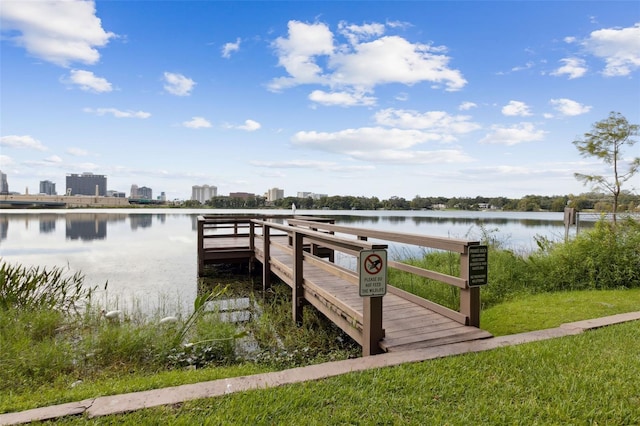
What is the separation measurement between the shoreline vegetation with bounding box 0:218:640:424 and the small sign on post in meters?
0.76

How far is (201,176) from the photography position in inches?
2530

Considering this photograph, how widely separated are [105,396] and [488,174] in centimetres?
3916

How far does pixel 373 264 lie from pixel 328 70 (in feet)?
47.9

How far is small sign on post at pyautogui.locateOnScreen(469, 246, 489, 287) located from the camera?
3742 millimetres

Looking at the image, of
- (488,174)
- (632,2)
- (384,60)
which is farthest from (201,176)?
(632,2)

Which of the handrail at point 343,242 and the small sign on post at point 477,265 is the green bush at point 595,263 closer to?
the small sign on post at point 477,265

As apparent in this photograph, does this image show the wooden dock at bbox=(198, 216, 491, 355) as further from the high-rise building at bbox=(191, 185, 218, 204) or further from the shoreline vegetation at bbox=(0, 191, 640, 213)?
the high-rise building at bbox=(191, 185, 218, 204)

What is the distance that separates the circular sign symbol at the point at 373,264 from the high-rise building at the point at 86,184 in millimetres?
97318

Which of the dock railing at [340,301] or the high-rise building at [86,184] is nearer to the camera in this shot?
the dock railing at [340,301]

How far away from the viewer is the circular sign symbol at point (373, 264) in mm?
3503

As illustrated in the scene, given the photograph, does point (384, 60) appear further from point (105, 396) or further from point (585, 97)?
point (105, 396)

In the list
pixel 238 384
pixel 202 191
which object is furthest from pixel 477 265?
pixel 202 191

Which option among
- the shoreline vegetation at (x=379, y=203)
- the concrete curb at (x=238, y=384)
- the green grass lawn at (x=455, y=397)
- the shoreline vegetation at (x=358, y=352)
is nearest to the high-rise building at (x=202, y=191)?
the shoreline vegetation at (x=379, y=203)

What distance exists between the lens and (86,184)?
85625 millimetres
